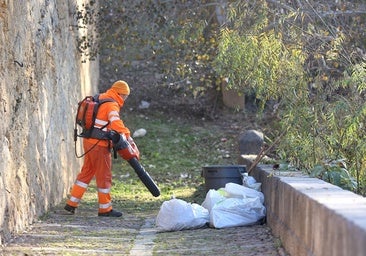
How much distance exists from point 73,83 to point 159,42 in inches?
88.1

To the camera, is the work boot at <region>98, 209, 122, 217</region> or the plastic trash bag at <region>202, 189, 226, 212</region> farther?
the work boot at <region>98, 209, 122, 217</region>

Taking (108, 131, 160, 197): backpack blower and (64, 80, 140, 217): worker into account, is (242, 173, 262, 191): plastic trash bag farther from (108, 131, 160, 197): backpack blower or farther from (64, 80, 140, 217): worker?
(64, 80, 140, 217): worker

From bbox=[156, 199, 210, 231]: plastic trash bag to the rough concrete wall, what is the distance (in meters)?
1.57

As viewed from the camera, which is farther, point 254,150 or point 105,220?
point 254,150

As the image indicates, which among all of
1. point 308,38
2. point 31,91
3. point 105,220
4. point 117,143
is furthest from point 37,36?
point 308,38

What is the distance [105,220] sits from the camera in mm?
11062

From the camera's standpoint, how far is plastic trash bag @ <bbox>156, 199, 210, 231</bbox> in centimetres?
991

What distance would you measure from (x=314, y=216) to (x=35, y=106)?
18.0ft

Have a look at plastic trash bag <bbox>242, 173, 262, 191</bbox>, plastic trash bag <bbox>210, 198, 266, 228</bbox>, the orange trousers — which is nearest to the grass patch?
the orange trousers

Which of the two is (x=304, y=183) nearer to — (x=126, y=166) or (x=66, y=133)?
(x=66, y=133)

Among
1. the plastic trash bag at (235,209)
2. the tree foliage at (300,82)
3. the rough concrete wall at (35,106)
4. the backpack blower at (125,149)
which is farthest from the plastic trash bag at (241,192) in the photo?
the rough concrete wall at (35,106)

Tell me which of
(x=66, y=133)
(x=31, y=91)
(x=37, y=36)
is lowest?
(x=66, y=133)

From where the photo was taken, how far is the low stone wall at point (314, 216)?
4898 mm

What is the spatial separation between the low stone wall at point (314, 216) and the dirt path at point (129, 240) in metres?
0.32
